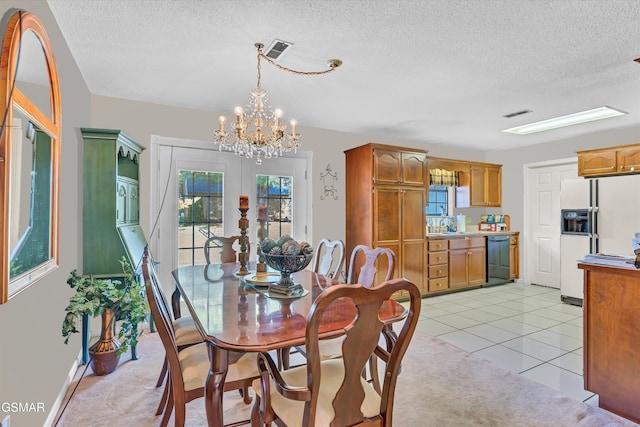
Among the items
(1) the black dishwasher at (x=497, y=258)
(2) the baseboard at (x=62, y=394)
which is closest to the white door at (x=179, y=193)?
(2) the baseboard at (x=62, y=394)

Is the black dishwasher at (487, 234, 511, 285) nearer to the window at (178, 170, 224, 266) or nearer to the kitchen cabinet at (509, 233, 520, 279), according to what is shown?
the kitchen cabinet at (509, 233, 520, 279)

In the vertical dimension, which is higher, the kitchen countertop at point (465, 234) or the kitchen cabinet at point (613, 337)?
the kitchen countertop at point (465, 234)

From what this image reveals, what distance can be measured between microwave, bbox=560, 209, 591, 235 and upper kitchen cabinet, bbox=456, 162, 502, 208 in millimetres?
1333

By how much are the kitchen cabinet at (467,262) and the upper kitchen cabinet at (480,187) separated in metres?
0.73

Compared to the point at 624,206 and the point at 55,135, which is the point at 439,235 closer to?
the point at 624,206

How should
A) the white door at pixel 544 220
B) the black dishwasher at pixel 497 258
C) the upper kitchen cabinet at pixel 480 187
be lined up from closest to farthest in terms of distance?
the white door at pixel 544 220, the black dishwasher at pixel 497 258, the upper kitchen cabinet at pixel 480 187

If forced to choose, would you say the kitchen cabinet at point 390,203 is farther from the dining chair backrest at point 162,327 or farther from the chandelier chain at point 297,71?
the dining chair backrest at point 162,327

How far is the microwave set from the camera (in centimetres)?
456

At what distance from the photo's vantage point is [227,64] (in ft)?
8.95

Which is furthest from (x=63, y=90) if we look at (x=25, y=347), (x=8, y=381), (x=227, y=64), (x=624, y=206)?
(x=624, y=206)

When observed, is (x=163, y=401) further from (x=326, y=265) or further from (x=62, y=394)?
(x=326, y=265)

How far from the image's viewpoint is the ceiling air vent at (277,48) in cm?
236

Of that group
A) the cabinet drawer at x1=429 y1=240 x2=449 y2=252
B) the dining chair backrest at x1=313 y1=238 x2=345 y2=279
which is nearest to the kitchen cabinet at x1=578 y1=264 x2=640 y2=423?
the dining chair backrest at x1=313 y1=238 x2=345 y2=279

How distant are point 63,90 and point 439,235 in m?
4.75
